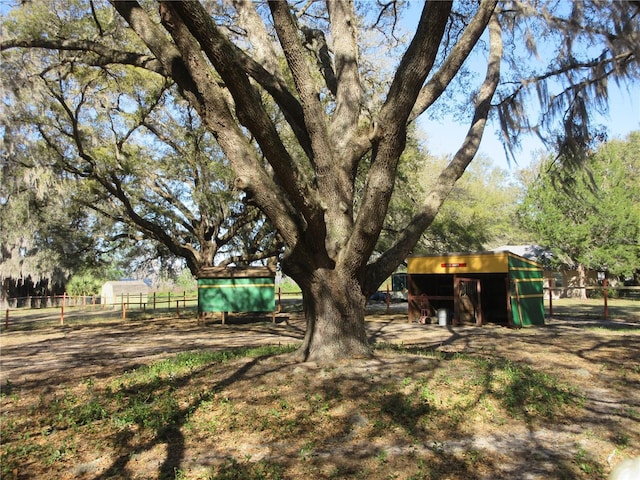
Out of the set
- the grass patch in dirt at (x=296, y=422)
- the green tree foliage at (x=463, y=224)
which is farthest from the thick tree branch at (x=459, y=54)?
the green tree foliage at (x=463, y=224)

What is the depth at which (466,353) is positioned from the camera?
9266mm

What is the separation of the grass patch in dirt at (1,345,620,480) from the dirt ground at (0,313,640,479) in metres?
0.04

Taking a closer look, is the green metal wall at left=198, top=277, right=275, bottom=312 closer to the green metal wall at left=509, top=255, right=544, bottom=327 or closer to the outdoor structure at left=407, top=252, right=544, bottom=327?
the outdoor structure at left=407, top=252, right=544, bottom=327

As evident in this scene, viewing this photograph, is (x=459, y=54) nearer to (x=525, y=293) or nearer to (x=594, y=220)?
(x=525, y=293)

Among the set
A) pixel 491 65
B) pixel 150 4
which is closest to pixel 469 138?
pixel 491 65

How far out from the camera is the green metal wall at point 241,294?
59.0ft

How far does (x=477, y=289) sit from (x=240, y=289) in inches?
335

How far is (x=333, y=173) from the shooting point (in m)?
7.04

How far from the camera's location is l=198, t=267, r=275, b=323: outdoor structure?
17953 mm

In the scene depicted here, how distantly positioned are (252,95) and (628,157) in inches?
1980

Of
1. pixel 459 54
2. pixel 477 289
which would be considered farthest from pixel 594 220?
pixel 459 54

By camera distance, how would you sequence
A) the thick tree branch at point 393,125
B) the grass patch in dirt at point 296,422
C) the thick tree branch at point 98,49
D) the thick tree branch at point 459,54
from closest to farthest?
the grass patch in dirt at point 296,422 → the thick tree branch at point 393,125 → the thick tree branch at point 459,54 → the thick tree branch at point 98,49

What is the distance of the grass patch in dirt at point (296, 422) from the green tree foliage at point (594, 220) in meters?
25.7

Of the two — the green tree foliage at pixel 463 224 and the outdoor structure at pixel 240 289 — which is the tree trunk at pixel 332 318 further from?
the green tree foliage at pixel 463 224
